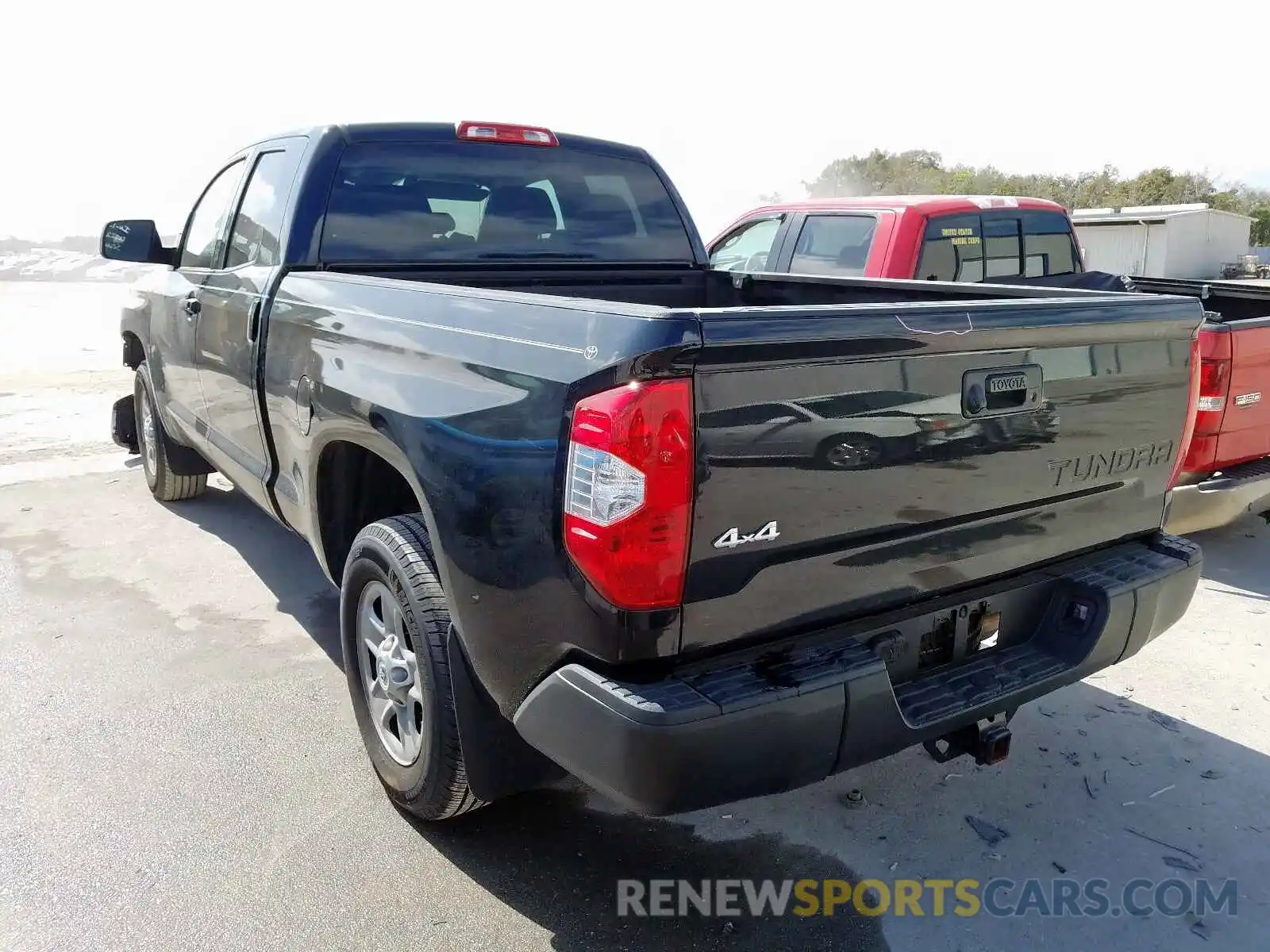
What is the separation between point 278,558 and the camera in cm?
517

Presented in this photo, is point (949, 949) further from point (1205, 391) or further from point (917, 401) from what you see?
point (1205, 391)

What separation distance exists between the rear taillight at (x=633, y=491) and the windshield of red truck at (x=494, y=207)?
2.01 meters

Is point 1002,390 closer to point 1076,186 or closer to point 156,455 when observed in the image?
point 156,455

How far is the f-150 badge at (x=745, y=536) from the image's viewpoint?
2014 millimetres

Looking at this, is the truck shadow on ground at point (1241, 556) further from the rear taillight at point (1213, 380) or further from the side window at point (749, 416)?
the side window at point (749, 416)

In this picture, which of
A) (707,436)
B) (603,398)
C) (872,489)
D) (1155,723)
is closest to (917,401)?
(872,489)

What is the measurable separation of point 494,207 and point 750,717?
2625 mm

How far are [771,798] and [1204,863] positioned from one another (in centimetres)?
121

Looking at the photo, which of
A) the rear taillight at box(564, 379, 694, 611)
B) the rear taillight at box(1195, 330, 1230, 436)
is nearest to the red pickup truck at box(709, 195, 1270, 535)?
the rear taillight at box(1195, 330, 1230, 436)

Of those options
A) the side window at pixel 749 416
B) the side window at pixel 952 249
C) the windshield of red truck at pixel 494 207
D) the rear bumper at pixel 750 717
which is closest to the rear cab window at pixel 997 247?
the side window at pixel 952 249

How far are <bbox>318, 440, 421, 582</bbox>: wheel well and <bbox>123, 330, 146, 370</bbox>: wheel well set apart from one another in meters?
3.24

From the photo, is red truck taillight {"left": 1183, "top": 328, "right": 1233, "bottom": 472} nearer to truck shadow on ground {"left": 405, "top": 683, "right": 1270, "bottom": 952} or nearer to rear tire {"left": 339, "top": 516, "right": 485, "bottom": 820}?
truck shadow on ground {"left": 405, "top": 683, "right": 1270, "bottom": 952}

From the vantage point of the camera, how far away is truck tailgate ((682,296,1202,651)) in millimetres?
1994

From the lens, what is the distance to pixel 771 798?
10.1 feet
